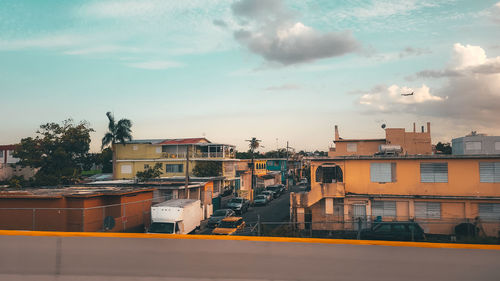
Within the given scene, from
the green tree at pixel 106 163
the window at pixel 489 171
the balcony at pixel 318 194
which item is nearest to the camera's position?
the window at pixel 489 171

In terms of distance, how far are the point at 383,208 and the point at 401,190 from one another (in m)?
1.95

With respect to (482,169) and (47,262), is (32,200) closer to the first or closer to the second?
(47,262)

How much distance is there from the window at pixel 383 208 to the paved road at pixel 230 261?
18730mm

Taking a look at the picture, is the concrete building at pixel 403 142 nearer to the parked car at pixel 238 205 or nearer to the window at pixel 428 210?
the parked car at pixel 238 205

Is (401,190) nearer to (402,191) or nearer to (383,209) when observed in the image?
(402,191)

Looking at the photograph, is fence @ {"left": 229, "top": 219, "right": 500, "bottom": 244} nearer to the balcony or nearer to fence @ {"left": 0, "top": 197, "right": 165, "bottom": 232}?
the balcony

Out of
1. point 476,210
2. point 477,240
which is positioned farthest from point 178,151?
point 477,240

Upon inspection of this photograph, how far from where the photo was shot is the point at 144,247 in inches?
402

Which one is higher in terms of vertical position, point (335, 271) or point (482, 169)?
point (482, 169)

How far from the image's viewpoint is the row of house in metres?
26.2

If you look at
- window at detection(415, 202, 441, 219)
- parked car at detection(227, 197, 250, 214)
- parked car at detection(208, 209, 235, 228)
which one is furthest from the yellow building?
window at detection(415, 202, 441, 219)

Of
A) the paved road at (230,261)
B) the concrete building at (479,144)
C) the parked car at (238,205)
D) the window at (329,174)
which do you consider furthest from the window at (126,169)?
the paved road at (230,261)

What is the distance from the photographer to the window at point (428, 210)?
26.9m

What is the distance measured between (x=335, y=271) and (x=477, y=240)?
966cm
